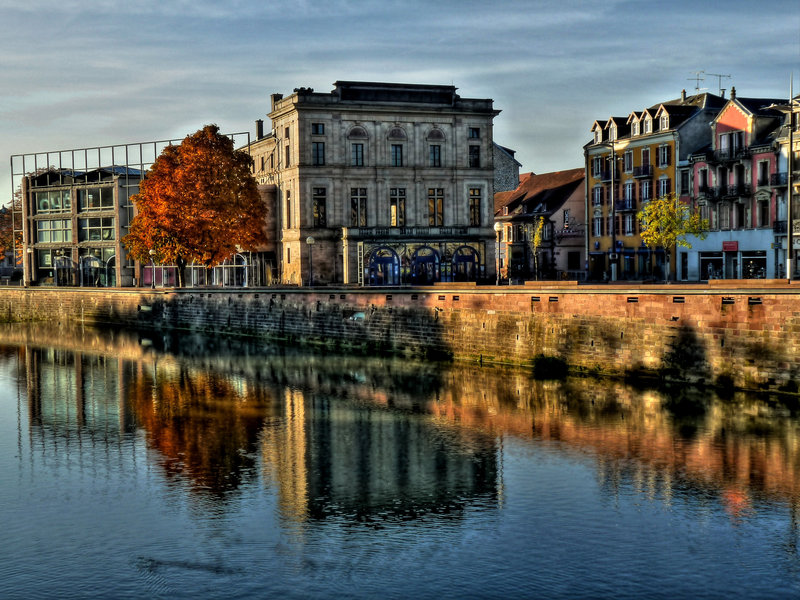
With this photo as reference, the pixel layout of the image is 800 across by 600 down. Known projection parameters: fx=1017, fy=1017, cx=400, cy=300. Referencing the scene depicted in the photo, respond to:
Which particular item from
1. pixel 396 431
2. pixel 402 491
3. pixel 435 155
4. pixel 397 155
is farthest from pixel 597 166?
pixel 402 491

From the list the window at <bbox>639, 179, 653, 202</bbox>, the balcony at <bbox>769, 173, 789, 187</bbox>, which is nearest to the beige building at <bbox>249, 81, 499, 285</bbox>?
the window at <bbox>639, 179, 653, 202</bbox>

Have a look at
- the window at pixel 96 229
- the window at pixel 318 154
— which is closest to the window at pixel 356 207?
the window at pixel 318 154

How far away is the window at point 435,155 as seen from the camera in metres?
84.9

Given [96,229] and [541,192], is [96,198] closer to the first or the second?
[96,229]

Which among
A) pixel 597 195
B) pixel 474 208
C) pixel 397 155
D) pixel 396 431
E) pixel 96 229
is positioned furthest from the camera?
pixel 96 229

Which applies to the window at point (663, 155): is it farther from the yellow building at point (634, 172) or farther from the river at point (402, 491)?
the river at point (402, 491)

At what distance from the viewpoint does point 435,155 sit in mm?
85000

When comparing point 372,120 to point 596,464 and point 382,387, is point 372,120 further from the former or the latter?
point 596,464

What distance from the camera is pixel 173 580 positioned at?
19266 mm

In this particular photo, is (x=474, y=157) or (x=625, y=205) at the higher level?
(x=474, y=157)

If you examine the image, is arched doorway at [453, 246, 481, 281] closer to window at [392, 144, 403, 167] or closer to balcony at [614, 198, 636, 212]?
window at [392, 144, 403, 167]

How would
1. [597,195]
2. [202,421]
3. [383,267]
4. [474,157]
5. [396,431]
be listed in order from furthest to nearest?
[597,195]
[474,157]
[383,267]
[202,421]
[396,431]

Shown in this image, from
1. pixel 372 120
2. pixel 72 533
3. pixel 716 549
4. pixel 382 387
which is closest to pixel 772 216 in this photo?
pixel 372 120

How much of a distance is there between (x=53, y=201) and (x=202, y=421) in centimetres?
7298
